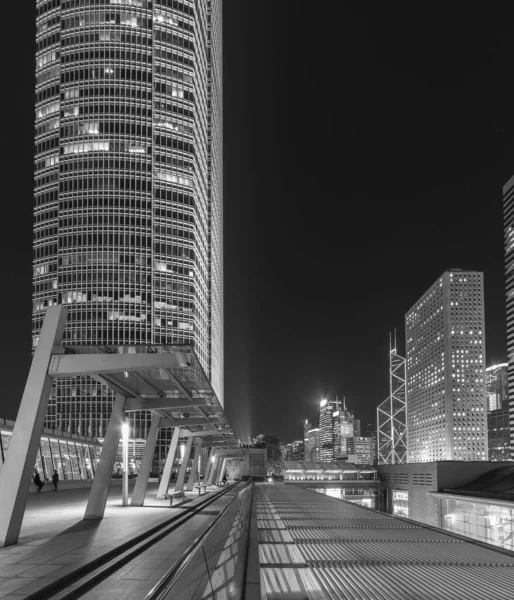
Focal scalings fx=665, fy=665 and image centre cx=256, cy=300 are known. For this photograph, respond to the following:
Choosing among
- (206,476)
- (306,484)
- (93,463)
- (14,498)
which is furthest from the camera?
(306,484)

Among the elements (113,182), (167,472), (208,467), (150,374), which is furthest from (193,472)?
(113,182)

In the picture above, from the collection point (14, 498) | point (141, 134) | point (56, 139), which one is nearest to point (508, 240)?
point (141, 134)

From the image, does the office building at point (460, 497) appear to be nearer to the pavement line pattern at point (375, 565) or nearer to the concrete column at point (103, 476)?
the pavement line pattern at point (375, 565)

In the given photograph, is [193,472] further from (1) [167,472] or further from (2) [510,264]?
(2) [510,264]

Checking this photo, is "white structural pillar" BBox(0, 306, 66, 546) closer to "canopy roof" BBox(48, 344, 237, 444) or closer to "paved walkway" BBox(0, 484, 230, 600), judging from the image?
"canopy roof" BBox(48, 344, 237, 444)

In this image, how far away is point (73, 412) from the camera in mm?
111375

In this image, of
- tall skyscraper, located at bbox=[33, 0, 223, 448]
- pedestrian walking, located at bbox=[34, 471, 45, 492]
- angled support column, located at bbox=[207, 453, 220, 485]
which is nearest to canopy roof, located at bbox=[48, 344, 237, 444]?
pedestrian walking, located at bbox=[34, 471, 45, 492]

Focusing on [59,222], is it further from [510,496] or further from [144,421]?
[510,496]

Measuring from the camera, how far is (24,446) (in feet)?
45.7

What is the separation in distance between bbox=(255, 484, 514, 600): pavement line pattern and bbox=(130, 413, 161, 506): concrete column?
9976 mm

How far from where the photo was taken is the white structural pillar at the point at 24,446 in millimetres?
13617

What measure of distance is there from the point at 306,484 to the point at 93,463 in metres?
53.2

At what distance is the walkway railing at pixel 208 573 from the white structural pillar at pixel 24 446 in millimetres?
6804

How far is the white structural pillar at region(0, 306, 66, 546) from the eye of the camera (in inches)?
536
